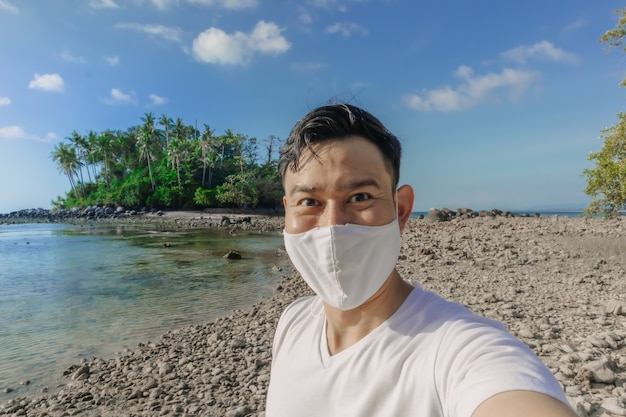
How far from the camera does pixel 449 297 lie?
22.5 feet

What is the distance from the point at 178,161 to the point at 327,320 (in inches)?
2271

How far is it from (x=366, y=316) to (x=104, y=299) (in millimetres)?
10740

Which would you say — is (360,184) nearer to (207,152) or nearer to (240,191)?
(240,191)

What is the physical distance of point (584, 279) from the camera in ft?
24.2

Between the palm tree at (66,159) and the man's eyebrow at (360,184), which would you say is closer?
the man's eyebrow at (360,184)

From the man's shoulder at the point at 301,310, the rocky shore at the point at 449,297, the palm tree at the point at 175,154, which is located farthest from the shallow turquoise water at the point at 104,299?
the palm tree at the point at 175,154

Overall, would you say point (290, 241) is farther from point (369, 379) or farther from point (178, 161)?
point (178, 161)

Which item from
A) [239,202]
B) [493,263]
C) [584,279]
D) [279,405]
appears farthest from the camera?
[239,202]

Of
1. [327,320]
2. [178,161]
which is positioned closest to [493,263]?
[327,320]

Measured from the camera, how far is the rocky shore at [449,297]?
3623mm

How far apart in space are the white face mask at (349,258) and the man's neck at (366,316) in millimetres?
34

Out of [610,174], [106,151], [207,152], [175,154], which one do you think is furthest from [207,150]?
[610,174]

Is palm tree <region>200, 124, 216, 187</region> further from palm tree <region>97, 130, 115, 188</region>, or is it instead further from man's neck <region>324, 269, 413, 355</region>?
man's neck <region>324, 269, 413, 355</region>

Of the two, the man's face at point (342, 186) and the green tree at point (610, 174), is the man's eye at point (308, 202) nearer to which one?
the man's face at point (342, 186)
